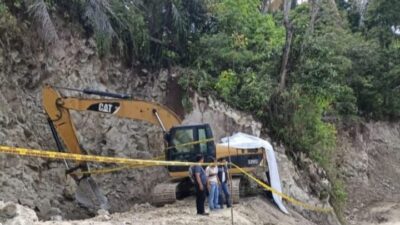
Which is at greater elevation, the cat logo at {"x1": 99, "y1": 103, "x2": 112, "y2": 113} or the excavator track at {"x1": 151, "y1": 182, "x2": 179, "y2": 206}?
the cat logo at {"x1": 99, "y1": 103, "x2": 112, "y2": 113}

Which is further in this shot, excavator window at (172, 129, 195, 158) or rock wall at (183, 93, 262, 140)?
rock wall at (183, 93, 262, 140)

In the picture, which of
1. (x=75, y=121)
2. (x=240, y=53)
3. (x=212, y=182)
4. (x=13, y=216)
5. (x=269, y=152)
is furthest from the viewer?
(x=240, y=53)

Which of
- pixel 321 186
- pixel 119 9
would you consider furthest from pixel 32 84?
pixel 321 186

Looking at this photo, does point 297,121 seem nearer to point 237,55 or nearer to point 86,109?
point 237,55

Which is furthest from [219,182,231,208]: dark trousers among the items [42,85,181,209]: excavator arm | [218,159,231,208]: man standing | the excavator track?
[42,85,181,209]: excavator arm

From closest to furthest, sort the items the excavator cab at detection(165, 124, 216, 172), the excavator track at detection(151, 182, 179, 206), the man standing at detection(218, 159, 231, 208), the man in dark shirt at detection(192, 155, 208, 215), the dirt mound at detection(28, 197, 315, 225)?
1. the dirt mound at detection(28, 197, 315, 225)
2. the man in dark shirt at detection(192, 155, 208, 215)
3. the man standing at detection(218, 159, 231, 208)
4. the excavator track at detection(151, 182, 179, 206)
5. the excavator cab at detection(165, 124, 216, 172)

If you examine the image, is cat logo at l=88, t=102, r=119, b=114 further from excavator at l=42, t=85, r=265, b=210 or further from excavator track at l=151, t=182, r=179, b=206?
excavator track at l=151, t=182, r=179, b=206

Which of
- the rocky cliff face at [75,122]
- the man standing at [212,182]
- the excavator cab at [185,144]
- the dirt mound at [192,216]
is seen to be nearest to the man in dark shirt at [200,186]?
the dirt mound at [192,216]

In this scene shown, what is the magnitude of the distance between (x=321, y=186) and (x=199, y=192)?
8.42 metres

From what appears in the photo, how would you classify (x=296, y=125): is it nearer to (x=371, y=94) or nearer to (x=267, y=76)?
(x=267, y=76)

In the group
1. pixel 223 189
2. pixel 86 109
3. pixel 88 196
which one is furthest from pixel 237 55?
pixel 88 196

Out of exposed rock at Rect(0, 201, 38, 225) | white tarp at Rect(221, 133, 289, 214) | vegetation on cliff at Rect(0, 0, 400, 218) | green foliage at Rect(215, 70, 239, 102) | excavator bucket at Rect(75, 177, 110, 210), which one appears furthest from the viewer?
green foliage at Rect(215, 70, 239, 102)

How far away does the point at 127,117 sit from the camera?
45.6ft

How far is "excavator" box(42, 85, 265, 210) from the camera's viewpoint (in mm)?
13625
